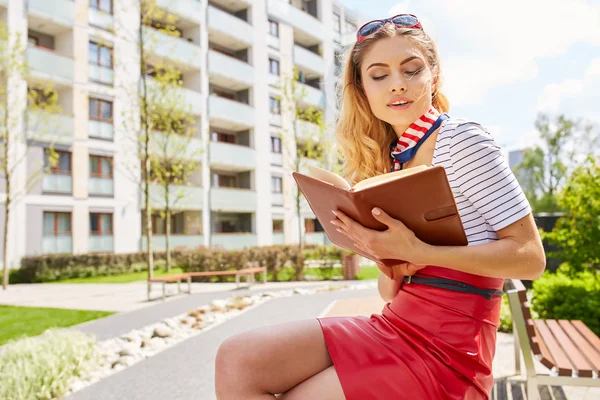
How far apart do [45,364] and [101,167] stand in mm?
17172

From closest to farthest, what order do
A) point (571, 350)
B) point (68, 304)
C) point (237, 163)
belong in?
point (571, 350) → point (68, 304) → point (237, 163)

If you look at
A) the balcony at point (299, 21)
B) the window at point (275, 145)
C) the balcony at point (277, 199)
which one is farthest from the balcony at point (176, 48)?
the balcony at point (277, 199)

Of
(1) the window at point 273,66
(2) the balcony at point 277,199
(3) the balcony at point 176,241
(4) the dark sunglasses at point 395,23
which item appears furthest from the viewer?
(1) the window at point 273,66

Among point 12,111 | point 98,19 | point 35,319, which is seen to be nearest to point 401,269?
point 35,319

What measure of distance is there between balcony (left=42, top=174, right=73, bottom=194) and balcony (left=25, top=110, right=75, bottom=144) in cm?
124

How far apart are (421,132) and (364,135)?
269mm

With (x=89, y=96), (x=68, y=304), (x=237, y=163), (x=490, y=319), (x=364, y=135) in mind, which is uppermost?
(x=89, y=96)

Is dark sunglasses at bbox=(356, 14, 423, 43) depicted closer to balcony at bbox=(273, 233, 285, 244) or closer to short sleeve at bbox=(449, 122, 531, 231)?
short sleeve at bbox=(449, 122, 531, 231)

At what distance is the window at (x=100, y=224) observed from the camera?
64.5ft

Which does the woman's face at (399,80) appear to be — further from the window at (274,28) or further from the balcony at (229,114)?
the window at (274,28)

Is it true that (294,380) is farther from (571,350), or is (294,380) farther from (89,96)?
(89,96)

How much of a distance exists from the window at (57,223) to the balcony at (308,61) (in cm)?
1547

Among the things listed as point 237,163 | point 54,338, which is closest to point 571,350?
point 54,338

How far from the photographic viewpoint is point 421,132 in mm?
1409
